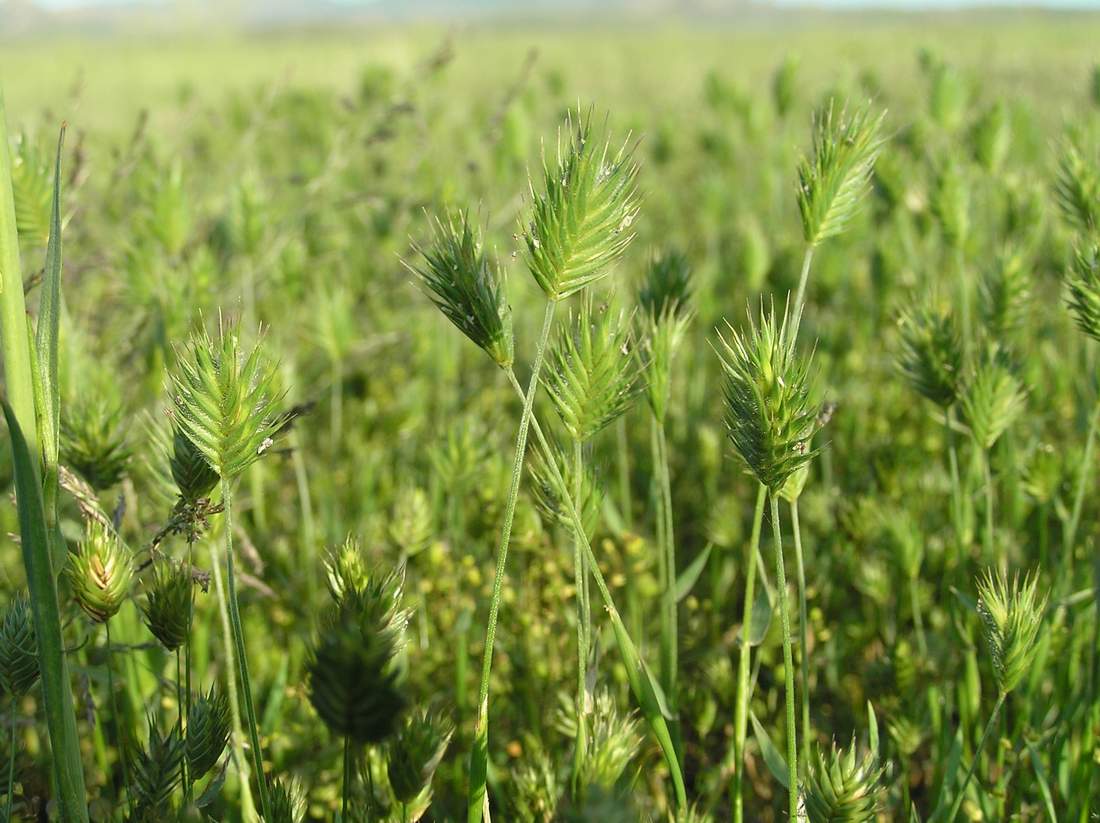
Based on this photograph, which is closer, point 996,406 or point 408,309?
point 996,406

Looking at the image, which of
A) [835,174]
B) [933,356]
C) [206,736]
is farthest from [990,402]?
[206,736]

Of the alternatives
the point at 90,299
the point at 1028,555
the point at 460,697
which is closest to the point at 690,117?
the point at 90,299

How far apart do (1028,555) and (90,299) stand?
2.71 meters

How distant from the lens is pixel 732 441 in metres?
1.08

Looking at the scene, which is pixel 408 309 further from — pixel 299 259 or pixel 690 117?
pixel 690 117

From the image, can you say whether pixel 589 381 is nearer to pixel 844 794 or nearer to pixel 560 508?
pixel 560 508

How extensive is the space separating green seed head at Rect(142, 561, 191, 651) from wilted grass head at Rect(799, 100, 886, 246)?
849 mm

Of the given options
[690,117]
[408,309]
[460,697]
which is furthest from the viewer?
[690,117]

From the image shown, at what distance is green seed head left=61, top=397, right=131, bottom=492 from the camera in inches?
53.9

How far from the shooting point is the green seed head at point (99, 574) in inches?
40.8

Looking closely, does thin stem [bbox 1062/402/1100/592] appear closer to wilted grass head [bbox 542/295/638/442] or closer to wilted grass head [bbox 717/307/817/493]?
wilted grass head [bbox 717/307/817/493]

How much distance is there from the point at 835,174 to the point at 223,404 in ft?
2.60

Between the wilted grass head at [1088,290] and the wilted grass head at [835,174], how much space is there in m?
0.32

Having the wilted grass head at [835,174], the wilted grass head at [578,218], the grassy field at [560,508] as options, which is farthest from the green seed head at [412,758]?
the wilted grass head at [835,174]
